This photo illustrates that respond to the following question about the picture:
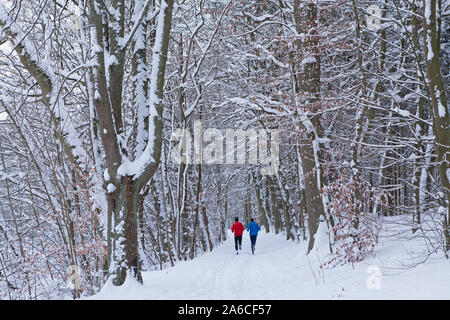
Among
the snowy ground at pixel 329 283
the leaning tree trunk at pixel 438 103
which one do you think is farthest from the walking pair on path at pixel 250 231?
the leaning tree trunk at pixel 438 103

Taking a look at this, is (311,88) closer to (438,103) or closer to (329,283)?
(438,103)

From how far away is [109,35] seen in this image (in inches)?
260

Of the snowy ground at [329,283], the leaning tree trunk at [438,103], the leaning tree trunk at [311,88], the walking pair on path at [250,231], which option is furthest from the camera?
the walking pair on path at [250,231]

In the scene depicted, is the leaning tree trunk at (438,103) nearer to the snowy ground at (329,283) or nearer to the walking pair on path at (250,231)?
the snowy ground at (329,283)

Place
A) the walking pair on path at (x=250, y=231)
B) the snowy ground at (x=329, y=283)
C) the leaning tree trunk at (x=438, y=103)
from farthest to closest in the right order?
the walking pair on path at (x=250, y=231) → the leaning tree trunk at (x=438, y=103) → the snowy ground at (x=329, y=283)

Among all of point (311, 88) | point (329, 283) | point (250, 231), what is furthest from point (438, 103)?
point (250, 231)

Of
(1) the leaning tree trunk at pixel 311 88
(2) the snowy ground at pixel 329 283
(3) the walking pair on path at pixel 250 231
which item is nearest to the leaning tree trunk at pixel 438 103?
(2) the snowy ground at pixel 329 283

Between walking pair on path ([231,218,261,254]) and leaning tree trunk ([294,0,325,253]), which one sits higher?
leaning tree trunk ([294,0,325,253])

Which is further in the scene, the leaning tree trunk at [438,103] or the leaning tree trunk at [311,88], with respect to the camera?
the leaning tree trunk at [311,88]

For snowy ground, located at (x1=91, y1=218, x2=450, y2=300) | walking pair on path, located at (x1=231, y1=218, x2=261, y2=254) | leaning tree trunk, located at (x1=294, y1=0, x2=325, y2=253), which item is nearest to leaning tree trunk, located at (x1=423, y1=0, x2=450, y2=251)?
snowy ground, located at (x1=91, y1=218, x2=450, y2=300)

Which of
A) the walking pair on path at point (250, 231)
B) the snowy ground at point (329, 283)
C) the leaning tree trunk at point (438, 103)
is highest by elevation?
the leaning tree trunk at point (438, 103)

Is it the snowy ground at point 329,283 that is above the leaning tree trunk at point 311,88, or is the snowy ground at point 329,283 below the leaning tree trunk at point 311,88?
below

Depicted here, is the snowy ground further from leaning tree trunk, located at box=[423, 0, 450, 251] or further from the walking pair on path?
the walking pair on path
